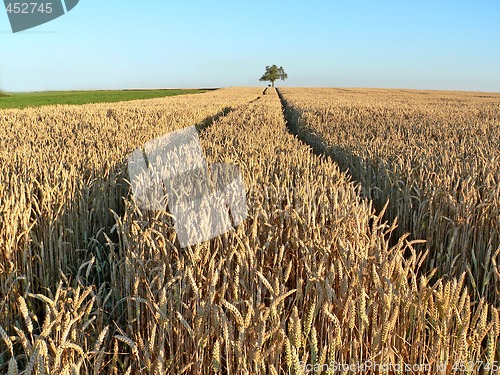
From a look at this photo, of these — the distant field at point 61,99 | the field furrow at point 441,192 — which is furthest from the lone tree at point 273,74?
the field furrow at point 441,192

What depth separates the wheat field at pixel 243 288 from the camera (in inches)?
52.3

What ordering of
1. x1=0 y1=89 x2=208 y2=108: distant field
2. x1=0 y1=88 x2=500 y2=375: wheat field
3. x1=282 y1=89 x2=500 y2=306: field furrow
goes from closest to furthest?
x1=0 y1=88 x2=500 y2=375: wheat field < x1=282 y1=89 x2=500 y2=306: field furrow < x1=0 y1=89 x2=208 y2=108: distant field

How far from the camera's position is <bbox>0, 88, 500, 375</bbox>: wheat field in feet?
4.36

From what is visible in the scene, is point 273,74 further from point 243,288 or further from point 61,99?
point 243,288

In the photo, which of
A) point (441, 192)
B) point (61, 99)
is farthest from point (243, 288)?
point (61, 99)

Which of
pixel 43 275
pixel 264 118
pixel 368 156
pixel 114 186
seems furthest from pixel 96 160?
pixel 264 118

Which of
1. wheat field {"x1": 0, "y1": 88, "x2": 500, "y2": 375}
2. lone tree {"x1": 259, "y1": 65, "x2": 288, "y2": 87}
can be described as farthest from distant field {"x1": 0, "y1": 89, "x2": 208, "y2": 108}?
lone tree {"x1": 259, "y1": 65, "x2": 288, "y2": 87}

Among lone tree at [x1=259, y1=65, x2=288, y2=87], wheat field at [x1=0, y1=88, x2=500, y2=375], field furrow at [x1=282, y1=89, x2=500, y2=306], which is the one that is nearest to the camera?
wheat field at [x1=0, y1=88, x2=500, y2=375]

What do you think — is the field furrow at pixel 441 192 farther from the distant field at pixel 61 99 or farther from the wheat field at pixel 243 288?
the distant field at pixel 61 99

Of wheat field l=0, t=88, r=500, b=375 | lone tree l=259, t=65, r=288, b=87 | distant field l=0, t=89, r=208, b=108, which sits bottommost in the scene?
wheat field l=0, t=88, r=500, b=375

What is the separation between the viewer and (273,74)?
89.4 meters

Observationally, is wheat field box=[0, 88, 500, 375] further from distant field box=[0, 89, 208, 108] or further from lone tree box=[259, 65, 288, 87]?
lone tree box=[259, 65, 288, 87]

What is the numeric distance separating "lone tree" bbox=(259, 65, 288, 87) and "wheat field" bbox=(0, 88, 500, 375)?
87.3 m

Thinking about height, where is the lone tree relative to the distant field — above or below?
above
